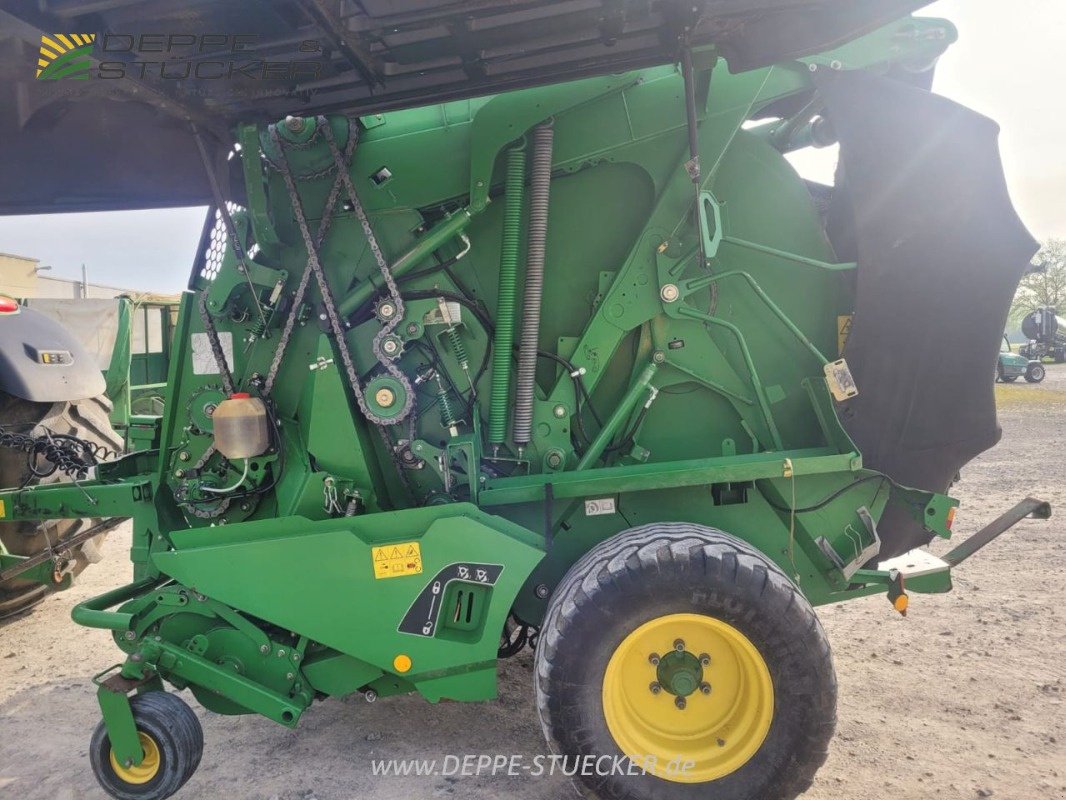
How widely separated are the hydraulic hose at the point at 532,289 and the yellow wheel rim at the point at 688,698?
3.40 ft

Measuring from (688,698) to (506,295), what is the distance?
181cm

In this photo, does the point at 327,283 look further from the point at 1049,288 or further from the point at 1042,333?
the point at 1049,288

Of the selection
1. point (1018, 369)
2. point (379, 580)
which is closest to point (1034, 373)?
point (1018, 369)

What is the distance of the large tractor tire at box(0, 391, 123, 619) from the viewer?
3.94m

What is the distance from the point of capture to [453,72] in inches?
106

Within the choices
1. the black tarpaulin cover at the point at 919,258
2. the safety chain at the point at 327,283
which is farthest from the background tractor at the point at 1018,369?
the safety chain at the point at 327,283

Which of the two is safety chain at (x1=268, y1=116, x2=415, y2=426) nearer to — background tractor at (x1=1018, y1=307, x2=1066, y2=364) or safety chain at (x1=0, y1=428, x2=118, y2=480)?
safety chain at (x1=0, y1=428, x2=118, y2=480)

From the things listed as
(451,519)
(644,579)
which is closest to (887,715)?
(644,579)

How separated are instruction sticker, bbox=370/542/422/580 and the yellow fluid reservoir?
706mm

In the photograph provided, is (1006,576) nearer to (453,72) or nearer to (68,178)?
(453,72)

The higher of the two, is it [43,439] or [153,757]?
[43,439]

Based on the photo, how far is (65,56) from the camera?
8.04 feet

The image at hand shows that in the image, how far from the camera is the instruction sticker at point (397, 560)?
2707 mm

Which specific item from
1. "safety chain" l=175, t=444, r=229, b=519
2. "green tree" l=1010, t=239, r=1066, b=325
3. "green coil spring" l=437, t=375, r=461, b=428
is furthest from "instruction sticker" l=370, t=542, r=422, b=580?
"green tree" l=1010, t=239, r=1066, b=325
